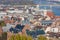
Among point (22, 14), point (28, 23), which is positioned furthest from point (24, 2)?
point (28, 23)

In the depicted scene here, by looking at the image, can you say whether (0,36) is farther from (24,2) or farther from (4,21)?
(24,2)

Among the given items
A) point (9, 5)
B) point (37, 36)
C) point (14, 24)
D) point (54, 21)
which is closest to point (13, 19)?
point (14, 24)

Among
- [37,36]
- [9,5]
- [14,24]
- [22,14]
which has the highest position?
[9,5]

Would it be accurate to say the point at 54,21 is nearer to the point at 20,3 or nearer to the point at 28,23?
the point at 28,23

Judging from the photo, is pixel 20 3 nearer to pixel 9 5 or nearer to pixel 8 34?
pixel 9 5

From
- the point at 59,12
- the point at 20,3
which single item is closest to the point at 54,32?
the point at 59,12

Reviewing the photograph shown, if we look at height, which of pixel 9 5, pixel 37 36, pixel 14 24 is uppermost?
pixel 9 5

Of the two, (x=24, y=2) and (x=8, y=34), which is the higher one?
(x=24, y=2)

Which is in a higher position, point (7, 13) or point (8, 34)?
point (7, 13)
